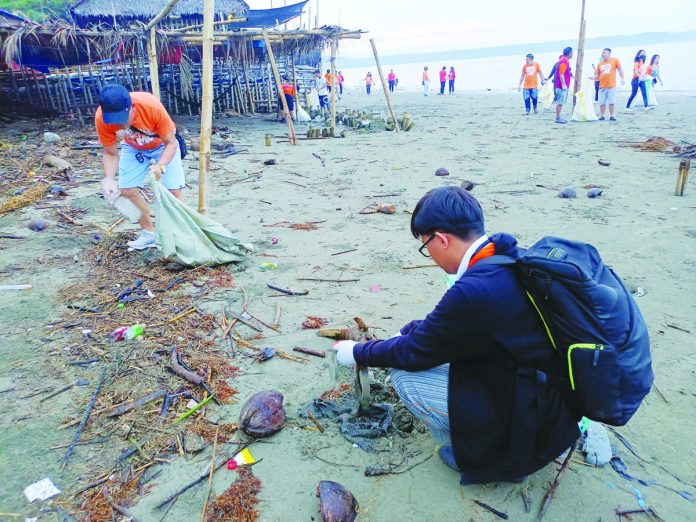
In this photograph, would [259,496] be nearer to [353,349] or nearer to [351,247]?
[353,349]

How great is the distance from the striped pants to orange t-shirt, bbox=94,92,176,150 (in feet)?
11.7

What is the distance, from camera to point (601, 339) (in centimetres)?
167

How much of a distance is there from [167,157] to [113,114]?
69cm

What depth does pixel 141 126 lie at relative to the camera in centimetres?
458

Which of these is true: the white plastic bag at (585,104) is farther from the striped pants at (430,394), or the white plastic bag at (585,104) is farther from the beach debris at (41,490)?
the beach debris at (41,490)

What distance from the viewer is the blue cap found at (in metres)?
4.12

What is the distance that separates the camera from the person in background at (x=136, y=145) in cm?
421

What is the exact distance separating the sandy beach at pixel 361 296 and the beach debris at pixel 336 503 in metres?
0.09

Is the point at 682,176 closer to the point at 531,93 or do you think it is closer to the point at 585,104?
the point at 585,104

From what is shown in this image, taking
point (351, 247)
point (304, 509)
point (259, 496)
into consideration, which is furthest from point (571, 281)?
point (351, 247)

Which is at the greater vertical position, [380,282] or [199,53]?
[199,53]

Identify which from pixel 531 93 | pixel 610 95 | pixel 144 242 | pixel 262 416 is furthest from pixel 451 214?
pixel 531 93

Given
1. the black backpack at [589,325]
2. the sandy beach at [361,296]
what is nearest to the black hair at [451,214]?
the black backpack at [589,325]

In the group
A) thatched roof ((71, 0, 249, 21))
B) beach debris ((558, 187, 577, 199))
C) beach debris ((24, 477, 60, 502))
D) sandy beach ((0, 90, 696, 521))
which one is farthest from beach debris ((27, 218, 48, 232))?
thatched roof ((71, 0, 249, 21))
